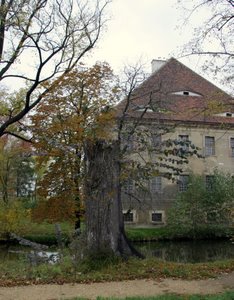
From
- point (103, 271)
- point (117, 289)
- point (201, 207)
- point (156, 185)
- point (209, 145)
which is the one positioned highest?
point (209, 145)

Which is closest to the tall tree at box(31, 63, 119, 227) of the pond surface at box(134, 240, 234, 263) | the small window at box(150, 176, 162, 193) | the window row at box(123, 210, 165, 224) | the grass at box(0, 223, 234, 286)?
the pond surface at box(134, 240, 234, 263)

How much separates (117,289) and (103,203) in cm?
283

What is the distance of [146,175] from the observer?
17.3m

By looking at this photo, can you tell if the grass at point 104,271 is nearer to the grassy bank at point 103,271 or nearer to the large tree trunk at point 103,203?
the grassy bank at point 103,271

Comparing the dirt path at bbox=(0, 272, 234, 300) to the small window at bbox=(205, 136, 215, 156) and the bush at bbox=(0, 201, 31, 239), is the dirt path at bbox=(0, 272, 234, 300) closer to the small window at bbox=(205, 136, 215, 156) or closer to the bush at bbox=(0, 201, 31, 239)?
the bush at bbox=(0, 201, 31, 239)

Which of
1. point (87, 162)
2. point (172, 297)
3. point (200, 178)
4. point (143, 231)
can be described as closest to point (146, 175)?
point (87, 162)

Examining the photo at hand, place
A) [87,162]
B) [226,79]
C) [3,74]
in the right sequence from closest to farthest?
[87,162]
[226,79]
[3,74]

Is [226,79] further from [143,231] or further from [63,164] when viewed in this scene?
[143,231]

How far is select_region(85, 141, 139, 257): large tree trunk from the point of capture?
11.2 meters

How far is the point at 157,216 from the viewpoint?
37.6m

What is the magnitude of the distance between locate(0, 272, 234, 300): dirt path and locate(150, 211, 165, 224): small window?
2783 centimetres

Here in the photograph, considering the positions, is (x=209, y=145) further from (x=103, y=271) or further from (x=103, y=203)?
(x=103, y=271)

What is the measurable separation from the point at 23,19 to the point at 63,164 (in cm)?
750

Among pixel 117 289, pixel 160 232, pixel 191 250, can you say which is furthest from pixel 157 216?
pixel 117 289
